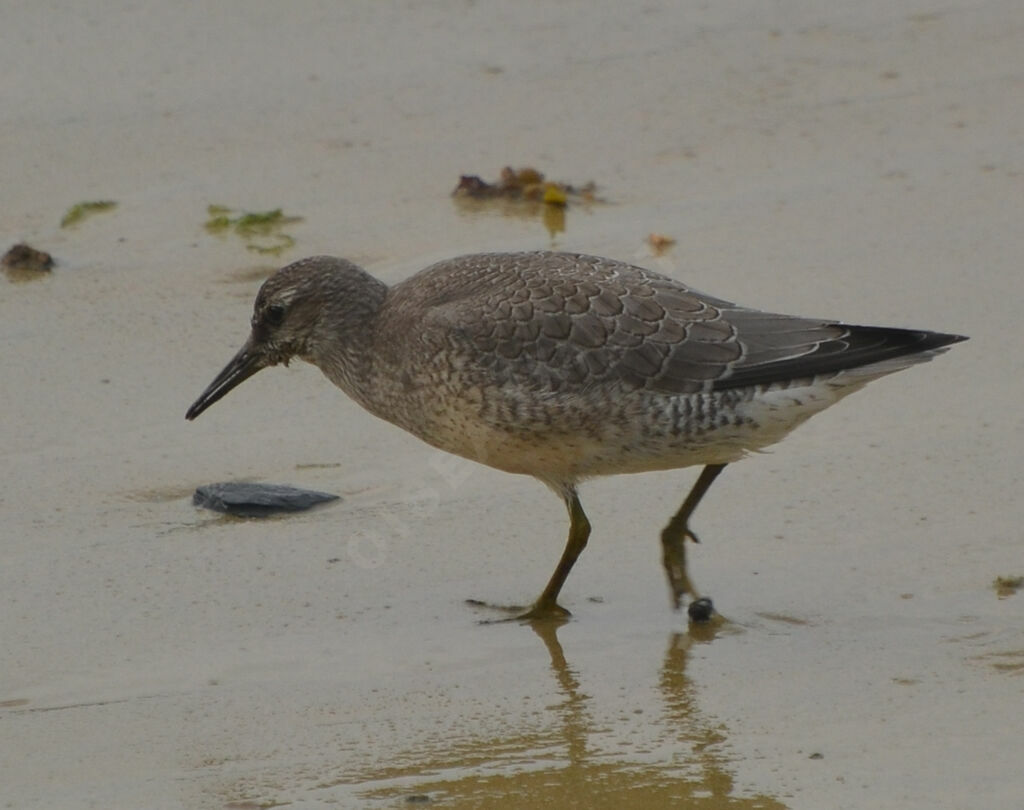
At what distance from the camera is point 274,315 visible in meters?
6.69

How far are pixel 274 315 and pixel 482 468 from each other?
1038 mm

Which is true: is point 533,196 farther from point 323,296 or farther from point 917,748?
point 917,748

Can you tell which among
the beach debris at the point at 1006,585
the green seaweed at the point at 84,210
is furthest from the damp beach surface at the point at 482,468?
the green seaweed at the point at 84,210

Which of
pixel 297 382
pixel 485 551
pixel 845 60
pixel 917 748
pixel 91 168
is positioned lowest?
pixel 917 748

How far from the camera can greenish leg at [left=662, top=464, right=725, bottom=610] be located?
6087mm

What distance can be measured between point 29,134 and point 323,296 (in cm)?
380

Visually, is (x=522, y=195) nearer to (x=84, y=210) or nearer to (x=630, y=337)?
(x=84, y=210)

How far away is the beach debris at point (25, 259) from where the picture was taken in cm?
841

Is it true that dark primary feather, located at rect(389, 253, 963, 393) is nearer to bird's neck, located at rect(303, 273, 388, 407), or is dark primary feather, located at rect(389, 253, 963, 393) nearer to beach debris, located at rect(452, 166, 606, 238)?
bird's neck, located at rect(303, 273, 388, 407)

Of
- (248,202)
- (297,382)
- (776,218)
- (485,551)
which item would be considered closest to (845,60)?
(776,218)

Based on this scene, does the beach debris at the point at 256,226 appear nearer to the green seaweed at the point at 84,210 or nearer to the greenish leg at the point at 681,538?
the green seaweed at the point at 84,210

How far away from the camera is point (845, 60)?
10.6 m

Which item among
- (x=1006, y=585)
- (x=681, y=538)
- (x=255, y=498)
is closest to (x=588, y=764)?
(x=681, y=538)

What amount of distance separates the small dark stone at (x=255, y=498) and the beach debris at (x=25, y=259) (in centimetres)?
224
